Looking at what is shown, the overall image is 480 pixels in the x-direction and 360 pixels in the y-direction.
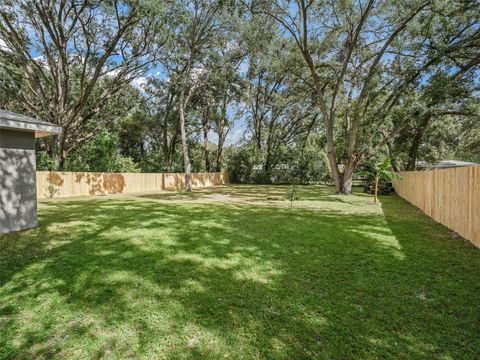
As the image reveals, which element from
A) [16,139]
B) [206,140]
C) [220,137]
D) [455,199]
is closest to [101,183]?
[16,139]

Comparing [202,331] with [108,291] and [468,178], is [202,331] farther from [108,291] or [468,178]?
[468,178]

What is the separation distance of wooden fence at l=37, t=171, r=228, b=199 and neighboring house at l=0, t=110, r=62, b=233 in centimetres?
857

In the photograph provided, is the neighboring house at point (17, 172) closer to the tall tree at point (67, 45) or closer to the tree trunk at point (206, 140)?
the tall tree at point (67, 45)

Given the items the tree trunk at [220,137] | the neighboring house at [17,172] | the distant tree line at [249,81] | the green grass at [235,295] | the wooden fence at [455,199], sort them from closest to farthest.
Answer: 1. the green grass at [235,295]
2. the wooden fence at [455,199]
3. the neighboring house at [17,172]
4. the distant tree line at [249,81]
5. the tree trunk at [220,137]

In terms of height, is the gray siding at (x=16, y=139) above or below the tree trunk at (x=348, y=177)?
above

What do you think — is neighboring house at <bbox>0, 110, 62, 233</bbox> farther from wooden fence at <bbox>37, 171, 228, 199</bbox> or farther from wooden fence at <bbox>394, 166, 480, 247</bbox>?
wooden fence at <bbox>37, 171, 228, 199</bbox>

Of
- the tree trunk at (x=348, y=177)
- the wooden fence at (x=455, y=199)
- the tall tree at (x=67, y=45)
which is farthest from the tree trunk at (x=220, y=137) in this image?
the wooden fence at (x=455, y=199)

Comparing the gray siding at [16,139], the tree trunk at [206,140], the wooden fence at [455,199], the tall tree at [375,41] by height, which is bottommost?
the wooden fence at [455,199]

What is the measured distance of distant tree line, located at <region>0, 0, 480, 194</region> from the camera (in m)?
13.0

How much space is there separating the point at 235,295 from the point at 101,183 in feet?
50.0

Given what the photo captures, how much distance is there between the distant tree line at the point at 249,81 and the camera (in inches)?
512

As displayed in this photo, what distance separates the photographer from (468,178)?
4914 mm

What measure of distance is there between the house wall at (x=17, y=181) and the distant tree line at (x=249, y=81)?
30.5 ft

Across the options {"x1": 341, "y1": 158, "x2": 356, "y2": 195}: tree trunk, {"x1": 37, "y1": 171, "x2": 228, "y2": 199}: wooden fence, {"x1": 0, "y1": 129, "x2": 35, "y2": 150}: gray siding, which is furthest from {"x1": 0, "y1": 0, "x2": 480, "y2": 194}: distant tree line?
{"x1": 0, "y1": 129, "x2": 35, "y2": 150}: gray siding
